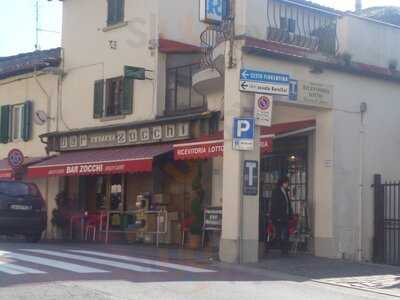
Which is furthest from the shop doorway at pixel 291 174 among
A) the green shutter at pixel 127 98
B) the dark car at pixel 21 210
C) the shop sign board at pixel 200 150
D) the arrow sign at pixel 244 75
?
the dark car at pixel 21 210

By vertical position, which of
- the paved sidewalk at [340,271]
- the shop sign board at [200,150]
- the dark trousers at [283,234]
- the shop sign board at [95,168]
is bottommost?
the paved sidewalk at [340,271]

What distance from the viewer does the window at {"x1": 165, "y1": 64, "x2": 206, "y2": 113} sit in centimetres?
2061

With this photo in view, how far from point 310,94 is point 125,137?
24.7 ft

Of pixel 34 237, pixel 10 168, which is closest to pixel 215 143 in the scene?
pixel 34 237

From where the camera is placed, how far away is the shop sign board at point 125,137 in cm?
1985

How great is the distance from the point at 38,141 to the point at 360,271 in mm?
15320

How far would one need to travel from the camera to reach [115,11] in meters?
23.2

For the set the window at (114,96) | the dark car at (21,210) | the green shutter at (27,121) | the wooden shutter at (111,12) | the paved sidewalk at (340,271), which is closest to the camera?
the paved sidewalk at (340,271)

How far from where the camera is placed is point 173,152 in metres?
19.1

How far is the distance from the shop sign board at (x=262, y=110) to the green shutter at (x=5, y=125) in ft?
51.1

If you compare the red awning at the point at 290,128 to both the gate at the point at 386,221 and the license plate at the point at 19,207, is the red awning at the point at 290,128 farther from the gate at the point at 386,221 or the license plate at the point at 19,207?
the license plate at the point at 19,207

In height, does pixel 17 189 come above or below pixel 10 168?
below

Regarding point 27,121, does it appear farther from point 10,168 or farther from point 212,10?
point 212,10

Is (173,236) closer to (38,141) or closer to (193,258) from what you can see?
(193,258)
